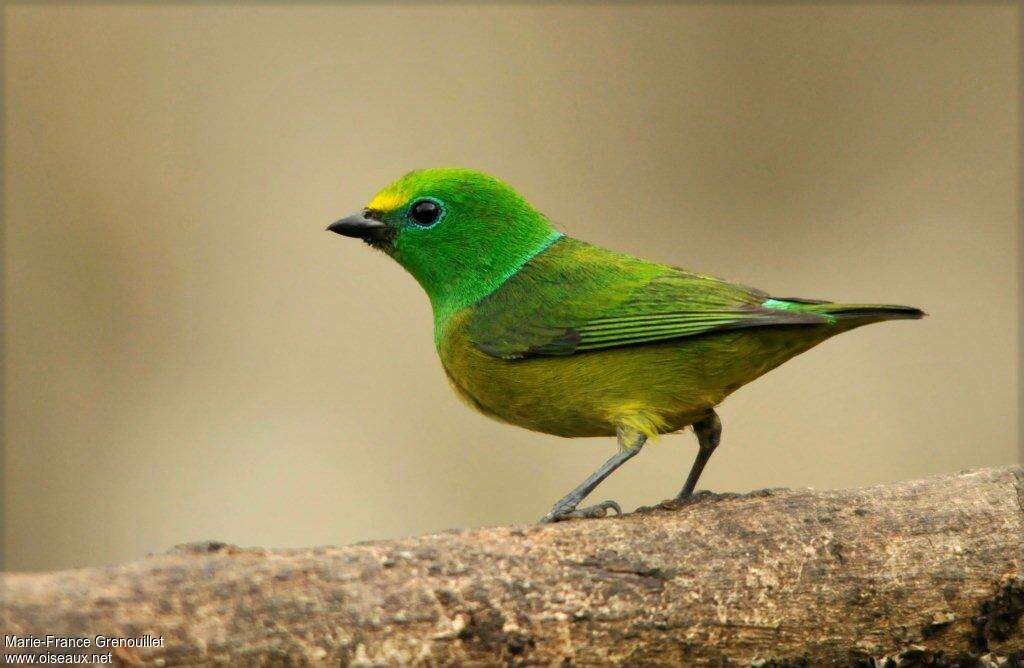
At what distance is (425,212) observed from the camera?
447cm

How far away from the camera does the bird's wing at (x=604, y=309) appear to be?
3.90 metres

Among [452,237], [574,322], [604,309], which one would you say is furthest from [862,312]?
[452,237]

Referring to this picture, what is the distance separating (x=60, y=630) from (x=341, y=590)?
66 centimetres

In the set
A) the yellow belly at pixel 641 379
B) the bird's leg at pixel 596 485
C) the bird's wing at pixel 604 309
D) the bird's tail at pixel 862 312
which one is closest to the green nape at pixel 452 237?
the bird's wing at pixel 604 309

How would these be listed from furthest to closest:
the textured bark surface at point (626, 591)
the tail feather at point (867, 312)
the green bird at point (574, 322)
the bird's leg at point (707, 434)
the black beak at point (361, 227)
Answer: the black beak at point (361, 227) → the bird's leg at point (707, 434) → the green bird at point (574, 322) → the tail feather at point (867, 312) → the textured bark surface at point (626, 591)

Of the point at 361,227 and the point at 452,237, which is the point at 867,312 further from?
the point at 361,227

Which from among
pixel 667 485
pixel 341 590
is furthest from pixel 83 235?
pixel 341 590

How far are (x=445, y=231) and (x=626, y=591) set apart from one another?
1903mm

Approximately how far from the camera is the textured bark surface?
2.62 metres

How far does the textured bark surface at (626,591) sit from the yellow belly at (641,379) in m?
0.45

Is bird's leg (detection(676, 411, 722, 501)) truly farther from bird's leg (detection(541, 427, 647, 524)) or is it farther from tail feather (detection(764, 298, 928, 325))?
tail feather (detection(764, 298, 928, 325))

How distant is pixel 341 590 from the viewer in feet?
9.11

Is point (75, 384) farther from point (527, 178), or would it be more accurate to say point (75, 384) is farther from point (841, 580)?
point (841, 580)

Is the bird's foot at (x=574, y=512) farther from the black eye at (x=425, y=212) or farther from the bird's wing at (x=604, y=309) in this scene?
the black eye at (x=425, y=212)
